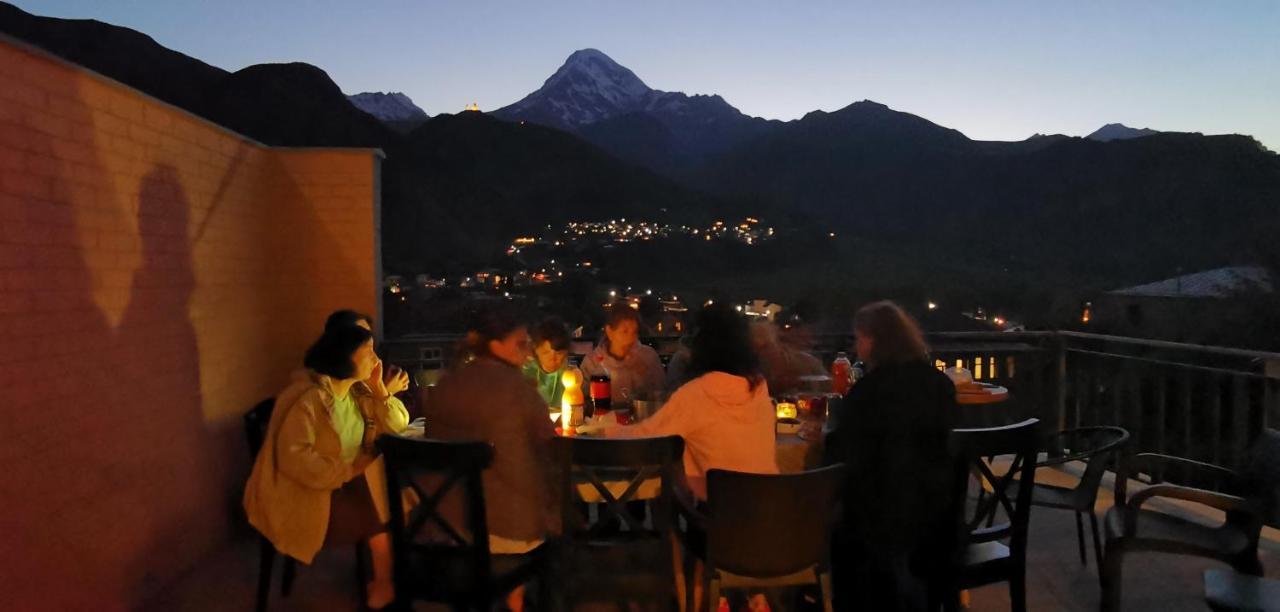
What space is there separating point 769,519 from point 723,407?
514 millimetres

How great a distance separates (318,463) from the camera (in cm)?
291

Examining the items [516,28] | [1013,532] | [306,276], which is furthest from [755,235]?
[1013,532]

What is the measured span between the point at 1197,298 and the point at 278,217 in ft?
64.6

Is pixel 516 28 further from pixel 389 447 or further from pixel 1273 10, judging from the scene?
pixel 389 447

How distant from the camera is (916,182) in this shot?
34.1m

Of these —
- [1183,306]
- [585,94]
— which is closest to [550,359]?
[1183,306]

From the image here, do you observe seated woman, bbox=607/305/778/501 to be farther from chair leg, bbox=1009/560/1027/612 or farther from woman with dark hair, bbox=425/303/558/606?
chair leg, bbox=1009/560/1027/612

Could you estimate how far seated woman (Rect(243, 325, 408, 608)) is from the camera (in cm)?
292

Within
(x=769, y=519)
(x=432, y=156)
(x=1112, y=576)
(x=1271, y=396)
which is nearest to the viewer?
(x=769, y=519)

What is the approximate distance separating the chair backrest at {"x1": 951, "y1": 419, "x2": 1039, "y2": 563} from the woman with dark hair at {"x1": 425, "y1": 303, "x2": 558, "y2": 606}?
1.40m

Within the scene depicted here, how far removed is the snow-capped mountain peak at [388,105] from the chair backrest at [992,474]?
77.0 feet

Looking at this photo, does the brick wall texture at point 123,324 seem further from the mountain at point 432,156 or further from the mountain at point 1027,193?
the mountain at point 1027,193

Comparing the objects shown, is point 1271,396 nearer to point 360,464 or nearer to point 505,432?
point 505,432

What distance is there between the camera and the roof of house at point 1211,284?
17016 millimetres
